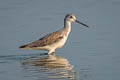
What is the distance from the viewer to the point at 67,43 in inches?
803

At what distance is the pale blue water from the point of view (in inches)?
627

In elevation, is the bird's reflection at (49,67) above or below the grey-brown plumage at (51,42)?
below

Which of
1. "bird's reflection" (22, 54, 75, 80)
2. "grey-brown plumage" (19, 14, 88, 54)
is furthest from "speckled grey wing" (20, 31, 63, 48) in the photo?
"bird's reflection" (22, 54, 75, 80)

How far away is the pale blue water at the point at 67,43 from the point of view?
15.9 meters

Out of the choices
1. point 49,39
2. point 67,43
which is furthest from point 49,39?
point 67,43

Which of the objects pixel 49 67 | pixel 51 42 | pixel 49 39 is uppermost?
pixel 49 39

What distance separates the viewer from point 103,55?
18062mm

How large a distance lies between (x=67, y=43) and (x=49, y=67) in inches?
146

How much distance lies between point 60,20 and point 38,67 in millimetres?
6680

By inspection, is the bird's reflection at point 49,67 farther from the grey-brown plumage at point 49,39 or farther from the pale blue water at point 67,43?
the grey-brown plumage at point 49,39

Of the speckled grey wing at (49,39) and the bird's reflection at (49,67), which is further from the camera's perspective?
the speckled grey wing at (49,39)

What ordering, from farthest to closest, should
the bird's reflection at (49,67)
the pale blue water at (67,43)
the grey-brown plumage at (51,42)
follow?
1. the grey-brown plumage at (51,42)
2. the pale blue water at (67,43)
3. the bird's reflection at (49,67)

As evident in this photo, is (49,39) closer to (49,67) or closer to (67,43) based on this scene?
(67,43)

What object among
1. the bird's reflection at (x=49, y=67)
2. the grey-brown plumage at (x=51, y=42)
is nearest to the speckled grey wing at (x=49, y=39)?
the grey-brown plumage at (x=51, y=42)
